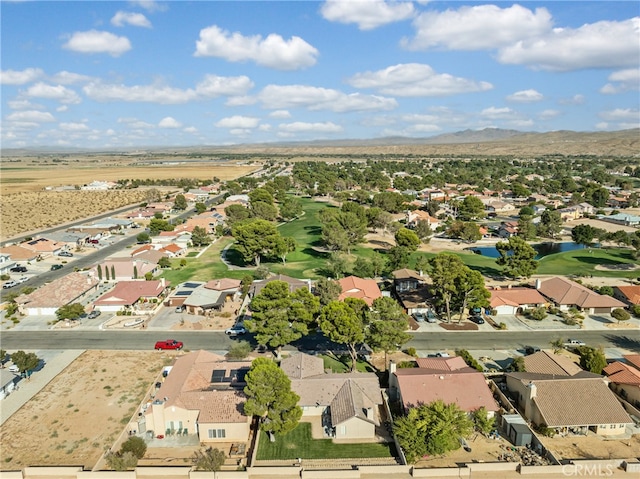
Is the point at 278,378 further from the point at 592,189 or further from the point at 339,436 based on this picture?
the point at 592,189

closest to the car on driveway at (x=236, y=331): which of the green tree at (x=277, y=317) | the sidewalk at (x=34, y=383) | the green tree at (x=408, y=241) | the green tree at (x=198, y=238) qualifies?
the green tree at (x=277, y=317)

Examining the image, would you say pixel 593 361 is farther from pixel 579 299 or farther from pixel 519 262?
pixel 519 262

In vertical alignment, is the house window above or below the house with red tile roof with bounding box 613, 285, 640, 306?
below

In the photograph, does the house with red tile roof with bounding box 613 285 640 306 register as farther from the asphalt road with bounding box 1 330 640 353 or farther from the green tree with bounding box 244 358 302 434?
the green tree with bounding box 244 358 302 434

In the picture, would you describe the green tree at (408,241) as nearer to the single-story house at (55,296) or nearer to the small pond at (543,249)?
the small pond at (543,249)

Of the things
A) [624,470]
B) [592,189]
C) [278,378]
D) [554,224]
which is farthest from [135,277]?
[592,189]

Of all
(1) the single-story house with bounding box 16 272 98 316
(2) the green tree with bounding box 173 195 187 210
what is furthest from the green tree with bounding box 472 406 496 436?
(2) the green tree with bounding box 173 195 187 210
